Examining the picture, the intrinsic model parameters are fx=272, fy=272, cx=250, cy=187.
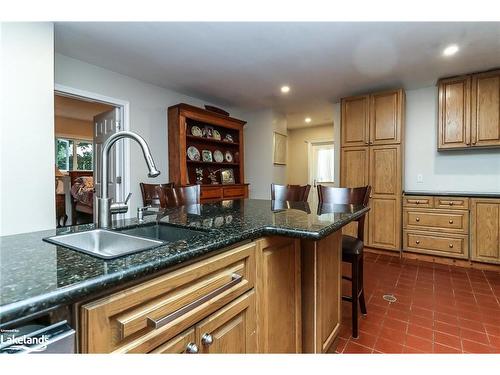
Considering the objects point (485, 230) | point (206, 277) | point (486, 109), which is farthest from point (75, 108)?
point (485, 230)

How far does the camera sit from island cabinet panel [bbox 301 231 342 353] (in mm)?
1398

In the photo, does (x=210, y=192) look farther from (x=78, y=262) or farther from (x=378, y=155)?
(x=78, y=262)

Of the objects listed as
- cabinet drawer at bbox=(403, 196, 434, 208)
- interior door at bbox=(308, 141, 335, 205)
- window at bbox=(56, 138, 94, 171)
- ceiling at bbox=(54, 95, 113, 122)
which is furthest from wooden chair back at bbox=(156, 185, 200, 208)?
window at bbox=(56, 138, 94, 171)

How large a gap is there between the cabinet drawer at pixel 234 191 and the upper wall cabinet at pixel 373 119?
6.10 feet

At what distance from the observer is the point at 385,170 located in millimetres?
3896

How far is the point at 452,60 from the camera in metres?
3.02

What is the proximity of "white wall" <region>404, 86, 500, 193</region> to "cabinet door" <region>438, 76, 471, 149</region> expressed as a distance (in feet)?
1.14

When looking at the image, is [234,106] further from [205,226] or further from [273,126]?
[205,226]

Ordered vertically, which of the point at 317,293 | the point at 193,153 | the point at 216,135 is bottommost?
the point at 317,293

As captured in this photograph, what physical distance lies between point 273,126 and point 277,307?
4.28 m

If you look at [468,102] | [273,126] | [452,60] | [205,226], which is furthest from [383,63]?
[205,226]

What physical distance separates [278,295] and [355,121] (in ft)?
11.6

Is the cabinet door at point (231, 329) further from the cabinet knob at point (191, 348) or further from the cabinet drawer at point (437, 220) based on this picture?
the cabinet drawer at point (437, 220)

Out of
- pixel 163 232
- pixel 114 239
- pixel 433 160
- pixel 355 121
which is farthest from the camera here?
pixel 355 121
